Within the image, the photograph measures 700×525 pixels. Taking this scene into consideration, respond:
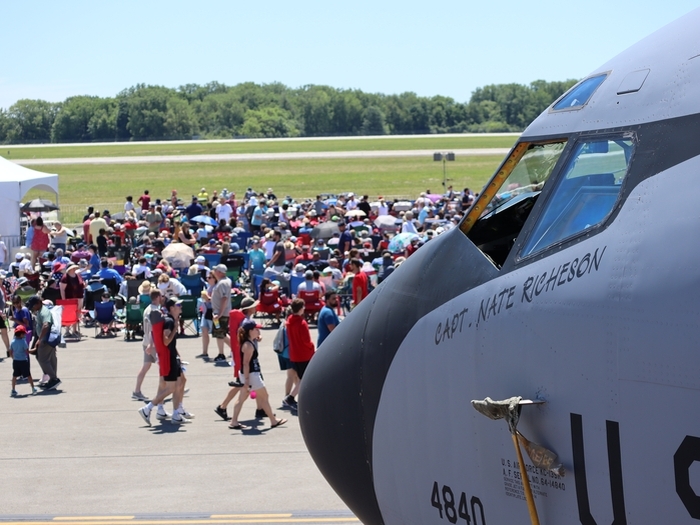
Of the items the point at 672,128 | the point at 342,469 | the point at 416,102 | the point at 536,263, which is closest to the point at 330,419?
the point at 342,469

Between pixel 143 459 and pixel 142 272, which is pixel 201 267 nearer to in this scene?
pixel 142 272

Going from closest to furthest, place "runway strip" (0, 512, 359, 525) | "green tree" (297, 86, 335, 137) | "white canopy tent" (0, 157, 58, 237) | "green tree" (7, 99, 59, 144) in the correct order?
"runway strip" (0, 512, 359, 525)
"white canopy tent" (0, 157, 58, 237)
"green tree" (7, 99, 59, 144)
"green tree" (297, 86, 335, 137)

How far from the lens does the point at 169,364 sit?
12.6 m

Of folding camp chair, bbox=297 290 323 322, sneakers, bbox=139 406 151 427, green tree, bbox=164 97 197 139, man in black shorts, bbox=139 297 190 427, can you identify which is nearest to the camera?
man in black shorts, bbox=139 297 190 427

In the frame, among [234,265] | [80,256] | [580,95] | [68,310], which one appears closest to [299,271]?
[234,265]

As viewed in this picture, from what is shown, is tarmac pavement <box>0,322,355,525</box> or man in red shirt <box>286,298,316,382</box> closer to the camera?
tarmac pavement <box>0,322,355,525</box>

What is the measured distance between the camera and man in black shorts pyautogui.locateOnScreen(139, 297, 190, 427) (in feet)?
41.2

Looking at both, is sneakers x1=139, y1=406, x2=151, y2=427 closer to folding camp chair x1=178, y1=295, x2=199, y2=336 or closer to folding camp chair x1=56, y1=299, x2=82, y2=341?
folding camp chair x1=178, y1=295, x2=199, y2=336

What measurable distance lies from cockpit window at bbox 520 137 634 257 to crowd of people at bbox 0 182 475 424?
6.00 metres

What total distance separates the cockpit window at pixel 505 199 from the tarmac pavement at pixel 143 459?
5172mm

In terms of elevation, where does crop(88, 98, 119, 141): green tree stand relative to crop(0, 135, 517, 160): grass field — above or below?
above

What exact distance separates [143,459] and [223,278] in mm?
5247

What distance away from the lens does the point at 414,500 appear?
4594 mm

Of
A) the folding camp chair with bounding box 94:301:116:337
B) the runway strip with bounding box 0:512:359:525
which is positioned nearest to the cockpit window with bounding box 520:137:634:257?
the runway strip with bounding box 0:512:359:525
